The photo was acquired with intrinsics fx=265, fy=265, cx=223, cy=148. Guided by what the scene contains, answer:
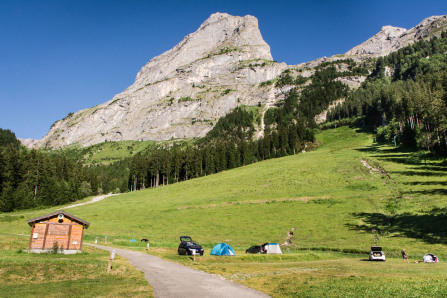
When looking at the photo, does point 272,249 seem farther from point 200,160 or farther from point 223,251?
point 200,160

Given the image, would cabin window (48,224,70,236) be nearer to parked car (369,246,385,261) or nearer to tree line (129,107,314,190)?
parked car (369,246,385,261)

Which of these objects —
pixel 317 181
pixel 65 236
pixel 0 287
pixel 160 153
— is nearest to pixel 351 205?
pixel 317 181

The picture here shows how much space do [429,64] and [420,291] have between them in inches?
9357

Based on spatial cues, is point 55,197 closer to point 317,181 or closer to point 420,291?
point 317,181

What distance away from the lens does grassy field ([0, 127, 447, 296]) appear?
721 inches

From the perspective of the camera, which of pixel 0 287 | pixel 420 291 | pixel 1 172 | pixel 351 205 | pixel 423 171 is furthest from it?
pixel 1 172

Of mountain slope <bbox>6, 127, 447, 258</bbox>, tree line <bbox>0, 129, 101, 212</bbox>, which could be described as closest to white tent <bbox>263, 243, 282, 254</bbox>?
mountain slope <bbox>6, 127, 447, 258</bbox>

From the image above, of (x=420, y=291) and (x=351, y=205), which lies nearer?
(x=420, y=291)

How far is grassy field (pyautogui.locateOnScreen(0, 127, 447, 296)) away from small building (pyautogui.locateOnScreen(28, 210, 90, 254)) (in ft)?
32.4

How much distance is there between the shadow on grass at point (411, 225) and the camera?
119 feet

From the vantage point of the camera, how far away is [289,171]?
288 feet

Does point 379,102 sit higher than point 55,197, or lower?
higher

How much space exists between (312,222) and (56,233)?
39789mm

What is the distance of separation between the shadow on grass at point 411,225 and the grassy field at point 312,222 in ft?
0.45
